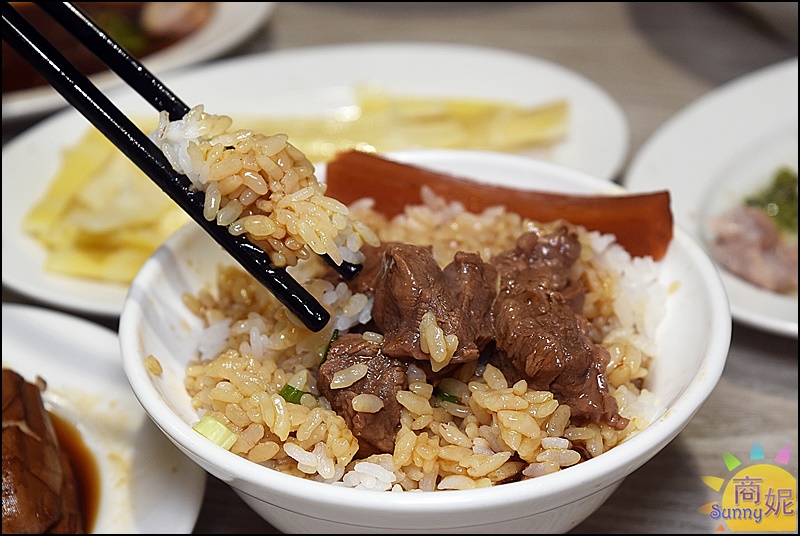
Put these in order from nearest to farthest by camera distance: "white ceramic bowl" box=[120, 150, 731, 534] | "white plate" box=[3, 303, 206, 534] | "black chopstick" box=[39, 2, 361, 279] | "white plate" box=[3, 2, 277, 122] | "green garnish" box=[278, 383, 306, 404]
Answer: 1. "white ceramic bowl" box=[120, 150, 731, 534]
2. "green garnish" box=[278, 383, 306, 404]
3. "black chopstick" box=[39, 2, 361, 279]
4. "white plate" box=[3, 303, 206, 534]
5. "white plate" box=[3, 2, 277, 122]

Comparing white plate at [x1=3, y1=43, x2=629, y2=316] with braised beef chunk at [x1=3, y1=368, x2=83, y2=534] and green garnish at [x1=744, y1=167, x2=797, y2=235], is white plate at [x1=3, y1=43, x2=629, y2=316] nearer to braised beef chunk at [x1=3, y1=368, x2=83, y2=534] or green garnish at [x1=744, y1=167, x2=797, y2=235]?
green garnish at [x1=744, y1=167, x2=797, y2=235]

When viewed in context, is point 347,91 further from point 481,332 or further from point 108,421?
point 481,332

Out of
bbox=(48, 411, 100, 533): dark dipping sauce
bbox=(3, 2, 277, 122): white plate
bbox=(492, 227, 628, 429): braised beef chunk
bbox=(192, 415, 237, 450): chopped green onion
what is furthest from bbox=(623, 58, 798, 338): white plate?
bbox=(3, 2, 277, 122): white plate

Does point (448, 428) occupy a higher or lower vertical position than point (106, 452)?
higher

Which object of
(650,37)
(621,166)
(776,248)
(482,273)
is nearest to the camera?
(482,273)

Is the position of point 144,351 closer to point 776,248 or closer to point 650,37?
point 776,248

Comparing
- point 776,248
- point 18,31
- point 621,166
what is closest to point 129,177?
point 18,31
